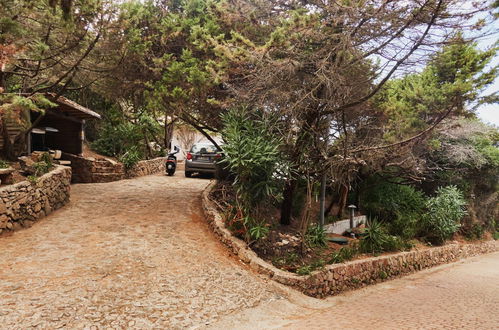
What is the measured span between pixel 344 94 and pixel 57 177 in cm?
798

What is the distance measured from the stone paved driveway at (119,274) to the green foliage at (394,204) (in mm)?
7349

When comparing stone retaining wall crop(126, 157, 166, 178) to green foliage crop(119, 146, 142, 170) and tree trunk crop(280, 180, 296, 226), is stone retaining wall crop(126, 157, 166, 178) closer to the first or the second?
green foliage crop(119, 146, 142, 170)

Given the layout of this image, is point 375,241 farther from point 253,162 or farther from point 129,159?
point 129,159

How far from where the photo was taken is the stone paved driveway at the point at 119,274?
443cm

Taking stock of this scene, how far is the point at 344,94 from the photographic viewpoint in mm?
7645

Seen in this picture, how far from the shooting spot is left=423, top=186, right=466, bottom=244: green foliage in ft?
42.8

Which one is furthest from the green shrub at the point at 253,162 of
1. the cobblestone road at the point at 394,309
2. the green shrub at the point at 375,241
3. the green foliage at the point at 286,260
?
the green shrub at the point at 375,241

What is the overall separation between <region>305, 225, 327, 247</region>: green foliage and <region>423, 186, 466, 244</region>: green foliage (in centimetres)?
636

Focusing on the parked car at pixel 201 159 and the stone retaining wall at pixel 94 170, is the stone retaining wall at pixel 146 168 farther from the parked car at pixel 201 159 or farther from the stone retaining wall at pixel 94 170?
the parked car at pixel 201 159

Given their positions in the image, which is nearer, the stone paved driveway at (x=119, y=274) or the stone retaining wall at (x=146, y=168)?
the stone paved driveway at (x=119, y=274)

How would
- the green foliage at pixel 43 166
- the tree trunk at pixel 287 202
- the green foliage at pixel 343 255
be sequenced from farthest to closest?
the tree trunk at pixel 287 202, the green foliage at pixel 43 166, the green foliage at pixel 343 255

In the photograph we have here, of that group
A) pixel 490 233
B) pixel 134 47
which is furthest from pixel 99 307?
pixel 490 233

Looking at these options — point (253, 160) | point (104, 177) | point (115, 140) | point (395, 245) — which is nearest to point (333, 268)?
point (253, 160)

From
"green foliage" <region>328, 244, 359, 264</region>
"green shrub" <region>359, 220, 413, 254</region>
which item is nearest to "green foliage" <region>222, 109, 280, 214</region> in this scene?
"green foliage" <region>328, 244, 359, 264</region>
